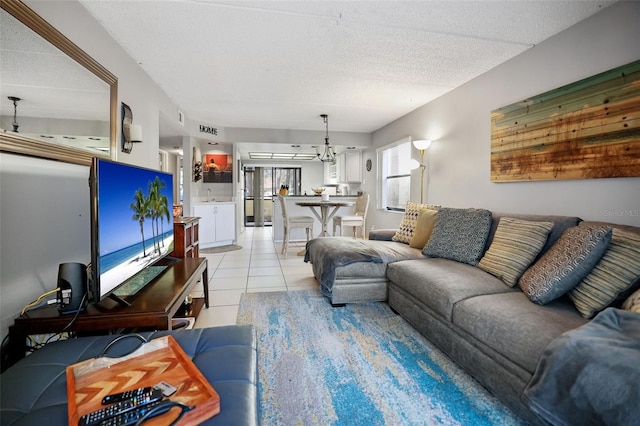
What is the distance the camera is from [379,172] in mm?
5836

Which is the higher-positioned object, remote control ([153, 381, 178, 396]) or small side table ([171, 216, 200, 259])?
small side table ([171, 216, 200, 259])

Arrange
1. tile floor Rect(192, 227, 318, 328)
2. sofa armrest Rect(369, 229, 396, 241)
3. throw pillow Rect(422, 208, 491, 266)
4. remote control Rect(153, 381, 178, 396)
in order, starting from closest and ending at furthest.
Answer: remote control Rect(153, 381, 178, 396), throw pillow Rect(422, 208, 491, 266), tile floor Rect(192, 227, 318, 328), sofa armrest Rect(369, 229, 396, 241)

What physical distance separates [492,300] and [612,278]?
538 mm

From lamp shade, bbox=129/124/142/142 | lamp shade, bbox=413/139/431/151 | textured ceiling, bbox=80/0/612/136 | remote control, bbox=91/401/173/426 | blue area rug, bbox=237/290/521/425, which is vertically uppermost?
textured ceiling, bbox=80/0/612/136

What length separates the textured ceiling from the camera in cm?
204

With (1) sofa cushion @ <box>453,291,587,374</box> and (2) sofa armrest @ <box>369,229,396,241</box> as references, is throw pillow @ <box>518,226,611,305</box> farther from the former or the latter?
(2) sofa armrest @ <box>369,229,396,241</box>

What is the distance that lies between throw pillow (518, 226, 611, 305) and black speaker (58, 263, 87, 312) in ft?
7.53

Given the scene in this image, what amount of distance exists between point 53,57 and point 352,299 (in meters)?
2.64

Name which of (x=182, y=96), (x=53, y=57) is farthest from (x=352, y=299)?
(x=182, y=96)

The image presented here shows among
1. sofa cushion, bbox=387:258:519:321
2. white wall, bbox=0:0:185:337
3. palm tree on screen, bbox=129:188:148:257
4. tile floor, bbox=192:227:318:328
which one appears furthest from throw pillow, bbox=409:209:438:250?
white wall, bbox=0:0:185:337

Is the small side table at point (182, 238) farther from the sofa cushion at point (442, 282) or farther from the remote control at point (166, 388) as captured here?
the remote control at point (166, 388)

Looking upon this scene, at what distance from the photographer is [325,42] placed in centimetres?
248

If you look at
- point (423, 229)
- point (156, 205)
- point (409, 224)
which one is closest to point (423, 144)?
point (409, 224)

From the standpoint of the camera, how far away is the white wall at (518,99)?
197 centimetres
